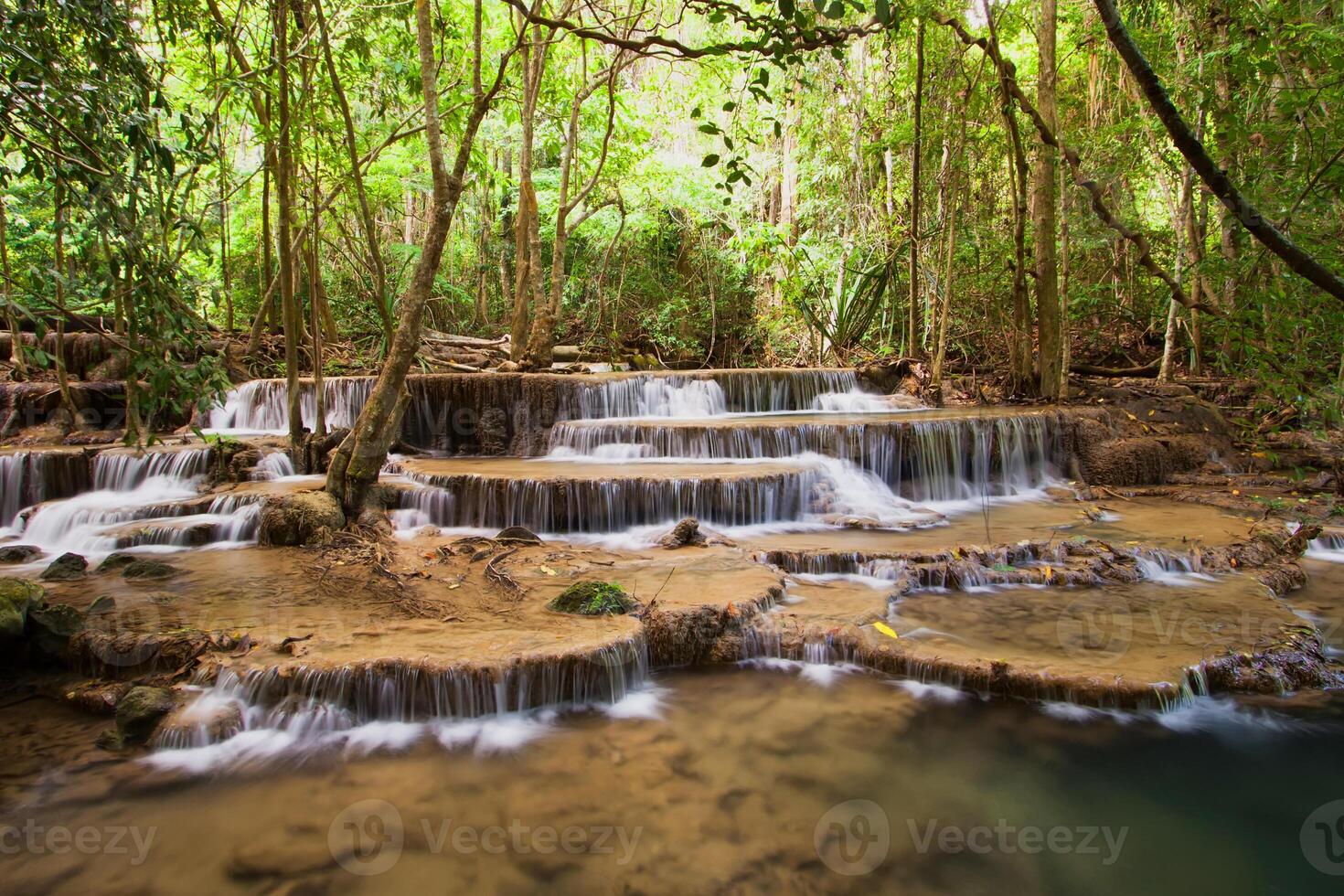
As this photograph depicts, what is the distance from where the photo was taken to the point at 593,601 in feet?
15.3

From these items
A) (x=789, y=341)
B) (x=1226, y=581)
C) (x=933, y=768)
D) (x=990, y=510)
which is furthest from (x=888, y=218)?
(x=933, y=768)

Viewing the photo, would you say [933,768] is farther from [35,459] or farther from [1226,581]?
[35,459]

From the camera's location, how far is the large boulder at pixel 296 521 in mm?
6387

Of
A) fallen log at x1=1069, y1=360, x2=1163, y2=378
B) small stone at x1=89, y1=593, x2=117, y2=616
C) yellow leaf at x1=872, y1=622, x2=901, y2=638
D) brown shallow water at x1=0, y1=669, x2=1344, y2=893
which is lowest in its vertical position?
brown shallow water at x1=0, y1=669, x2=1344, y2=893

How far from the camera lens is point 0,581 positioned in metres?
4.27

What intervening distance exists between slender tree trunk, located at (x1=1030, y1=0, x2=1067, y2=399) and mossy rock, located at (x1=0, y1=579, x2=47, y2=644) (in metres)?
10.8

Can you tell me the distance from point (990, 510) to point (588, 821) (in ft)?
20.5

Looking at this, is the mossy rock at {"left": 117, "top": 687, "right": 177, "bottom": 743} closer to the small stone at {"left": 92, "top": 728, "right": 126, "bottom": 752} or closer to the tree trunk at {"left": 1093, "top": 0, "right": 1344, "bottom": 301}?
the small stone at {"left": 92, "top": 728, "right": 126, "bottom": 752}

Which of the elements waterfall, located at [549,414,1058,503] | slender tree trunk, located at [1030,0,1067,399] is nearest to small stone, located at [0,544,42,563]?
waterfall, located at [549,414,1058,503]

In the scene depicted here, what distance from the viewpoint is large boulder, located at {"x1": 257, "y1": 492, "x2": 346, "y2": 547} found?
6387 millimetres

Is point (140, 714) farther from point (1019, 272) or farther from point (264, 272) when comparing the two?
point (1019, 272)

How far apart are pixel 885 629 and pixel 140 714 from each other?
4044mm

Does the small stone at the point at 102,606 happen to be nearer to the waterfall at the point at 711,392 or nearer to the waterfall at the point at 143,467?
the waterfall at the point at 143,467

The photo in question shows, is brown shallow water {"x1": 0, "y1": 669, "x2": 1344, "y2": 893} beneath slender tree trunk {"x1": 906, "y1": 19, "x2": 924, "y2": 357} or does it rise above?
beneath
